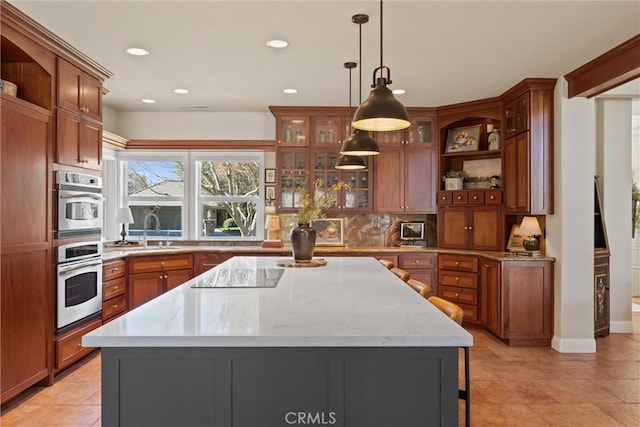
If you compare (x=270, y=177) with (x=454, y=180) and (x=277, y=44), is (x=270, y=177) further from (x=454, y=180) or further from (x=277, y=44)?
(x=277, y=44)

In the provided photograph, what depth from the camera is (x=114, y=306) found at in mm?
4508

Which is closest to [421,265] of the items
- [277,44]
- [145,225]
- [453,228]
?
[453,228]

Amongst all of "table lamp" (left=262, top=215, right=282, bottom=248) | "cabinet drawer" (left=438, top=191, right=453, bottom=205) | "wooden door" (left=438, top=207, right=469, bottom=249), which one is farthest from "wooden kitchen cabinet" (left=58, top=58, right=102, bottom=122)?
"wooden door" (left=438, top=207, right=469, bottom=249)

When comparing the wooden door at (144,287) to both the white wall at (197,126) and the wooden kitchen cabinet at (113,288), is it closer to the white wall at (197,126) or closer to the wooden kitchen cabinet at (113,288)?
the wooden kitchen cabinet at (113,288)

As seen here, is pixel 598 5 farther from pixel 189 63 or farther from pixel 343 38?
pixel 189 63

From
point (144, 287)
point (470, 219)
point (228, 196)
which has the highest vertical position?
point (228, 196)

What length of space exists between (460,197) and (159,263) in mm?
3711

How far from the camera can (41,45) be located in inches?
123

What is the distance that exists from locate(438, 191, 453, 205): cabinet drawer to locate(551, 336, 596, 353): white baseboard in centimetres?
199

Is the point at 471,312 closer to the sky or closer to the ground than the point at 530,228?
closer to the ground

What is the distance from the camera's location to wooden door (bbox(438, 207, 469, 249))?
5.37 metres

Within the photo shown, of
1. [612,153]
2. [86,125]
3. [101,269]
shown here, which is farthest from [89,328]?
[612,153]

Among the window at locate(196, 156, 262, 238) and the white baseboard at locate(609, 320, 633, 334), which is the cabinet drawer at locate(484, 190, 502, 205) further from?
the window at locate(196, 156, 262, 238)

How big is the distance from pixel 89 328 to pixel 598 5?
4556 millimetres
